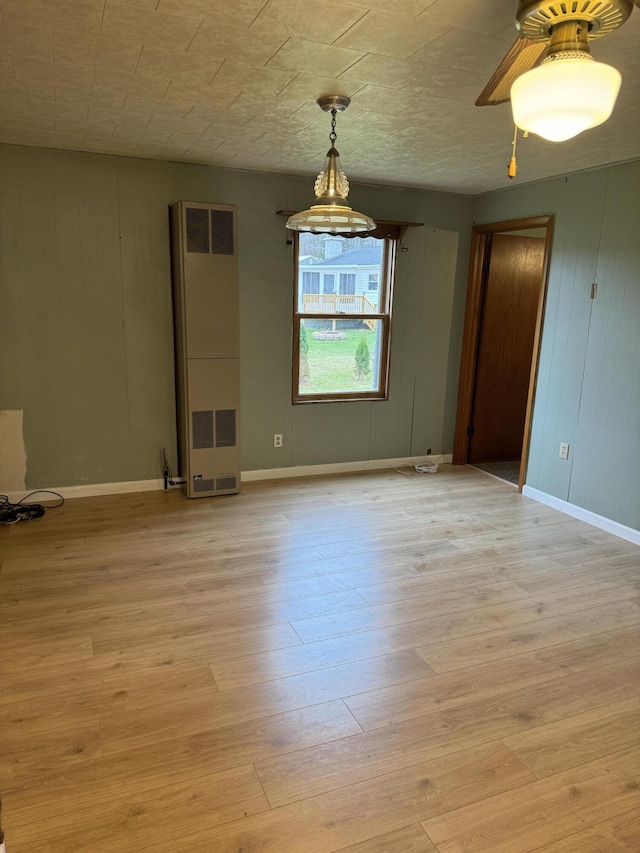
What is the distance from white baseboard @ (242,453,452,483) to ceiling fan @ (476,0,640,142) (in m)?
3.70

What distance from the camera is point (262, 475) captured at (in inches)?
188

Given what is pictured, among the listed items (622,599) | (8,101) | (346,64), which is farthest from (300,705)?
(8,101)

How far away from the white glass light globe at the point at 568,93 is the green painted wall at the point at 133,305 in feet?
10.7

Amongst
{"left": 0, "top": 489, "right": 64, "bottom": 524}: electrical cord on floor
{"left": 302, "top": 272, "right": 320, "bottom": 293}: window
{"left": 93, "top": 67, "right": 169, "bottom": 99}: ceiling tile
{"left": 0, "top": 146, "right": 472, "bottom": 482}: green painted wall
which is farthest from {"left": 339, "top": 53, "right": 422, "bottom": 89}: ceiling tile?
{"left": 0, "top": 489, "right": 64, "bottom": 524}: electrical cord on floor

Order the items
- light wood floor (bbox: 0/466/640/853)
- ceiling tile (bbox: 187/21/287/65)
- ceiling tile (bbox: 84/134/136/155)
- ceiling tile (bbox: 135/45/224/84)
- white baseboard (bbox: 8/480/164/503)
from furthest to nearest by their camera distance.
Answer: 1. white baseboard (bbox: 8/480/164/503)
2. ceiling tile (bbox: 84/134/136/155)
3. ceiling tile (bbox: 135/45/224/84)
4. ceiling tile (bbox: 187/21/287/65)
5. light wood floor (bbox: 0/466/640/853)

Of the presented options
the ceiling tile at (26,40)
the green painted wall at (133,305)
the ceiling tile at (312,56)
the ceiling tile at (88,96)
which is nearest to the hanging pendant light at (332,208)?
the ceiling tile at (312,56)

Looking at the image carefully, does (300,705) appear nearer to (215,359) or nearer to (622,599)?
(622,599)

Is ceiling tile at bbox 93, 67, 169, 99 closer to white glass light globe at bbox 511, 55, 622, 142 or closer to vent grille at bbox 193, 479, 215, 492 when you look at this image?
white glass light globe at bbox 511, 55, 622, 142

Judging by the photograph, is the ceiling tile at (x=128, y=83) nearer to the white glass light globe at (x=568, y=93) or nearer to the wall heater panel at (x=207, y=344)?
the wall heater panel at (x=207, y=344)

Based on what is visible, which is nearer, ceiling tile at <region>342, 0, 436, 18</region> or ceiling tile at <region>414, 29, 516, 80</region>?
ceiling tile at <region>342, 0, 436, 18</region>

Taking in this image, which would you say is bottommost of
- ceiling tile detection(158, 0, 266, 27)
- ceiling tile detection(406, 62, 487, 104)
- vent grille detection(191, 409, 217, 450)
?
vent grille detection(191, 409, 217, 450)

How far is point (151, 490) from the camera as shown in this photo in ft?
14.5

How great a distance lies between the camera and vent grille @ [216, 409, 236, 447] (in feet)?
13.8

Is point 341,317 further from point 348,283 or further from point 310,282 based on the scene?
point 310,282
